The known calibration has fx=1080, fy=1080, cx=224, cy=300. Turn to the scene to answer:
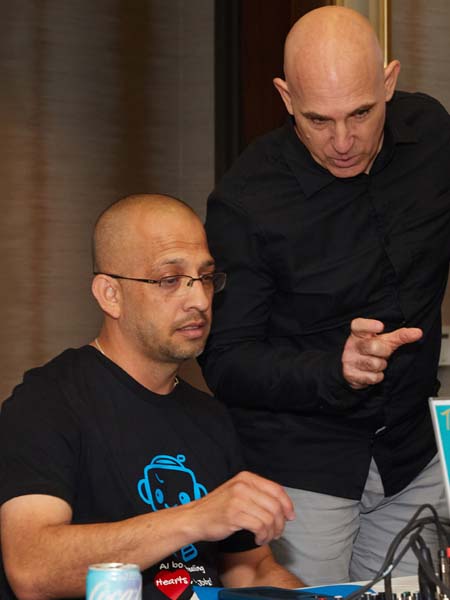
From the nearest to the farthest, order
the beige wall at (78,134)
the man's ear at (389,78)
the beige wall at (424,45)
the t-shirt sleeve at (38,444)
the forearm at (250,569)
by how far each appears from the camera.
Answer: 1. the t-shirt sleeve at (38,444)
2. the forearm at (250,569)
3. the man's ear at (389,78)
4. the beige wall at (424,45)
5. the beige wall at (78,134)

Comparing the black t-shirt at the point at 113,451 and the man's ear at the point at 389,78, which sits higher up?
the man's ear at the point at 389,78

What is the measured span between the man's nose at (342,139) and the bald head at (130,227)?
31 cm

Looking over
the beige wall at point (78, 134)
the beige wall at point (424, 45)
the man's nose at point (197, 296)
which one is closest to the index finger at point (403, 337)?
the man's nose at point (197, 296)

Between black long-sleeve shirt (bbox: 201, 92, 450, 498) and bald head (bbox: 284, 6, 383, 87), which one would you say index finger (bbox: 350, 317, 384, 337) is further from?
bald head (bbox: 284, 6, 383, 87)

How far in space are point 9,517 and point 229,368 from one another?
26.0 inches

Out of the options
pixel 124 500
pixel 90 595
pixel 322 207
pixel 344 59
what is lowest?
pixel 124 500

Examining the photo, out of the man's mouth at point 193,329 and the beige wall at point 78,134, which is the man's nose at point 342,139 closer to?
the man's mouth at point 193,329

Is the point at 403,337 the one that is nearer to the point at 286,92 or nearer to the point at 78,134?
the point at 286,92

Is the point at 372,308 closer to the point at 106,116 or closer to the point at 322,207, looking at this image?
the point at 322,207

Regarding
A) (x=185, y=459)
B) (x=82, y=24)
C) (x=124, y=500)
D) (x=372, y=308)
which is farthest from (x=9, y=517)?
(x=82, y=24)

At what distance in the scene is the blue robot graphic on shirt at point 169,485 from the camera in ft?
5.97

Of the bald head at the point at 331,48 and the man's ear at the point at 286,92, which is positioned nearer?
the bald head at the point at 331,48

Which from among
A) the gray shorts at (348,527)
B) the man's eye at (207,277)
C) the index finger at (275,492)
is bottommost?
the gray shorts at (348,527)

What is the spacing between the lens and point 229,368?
86.0 inches
